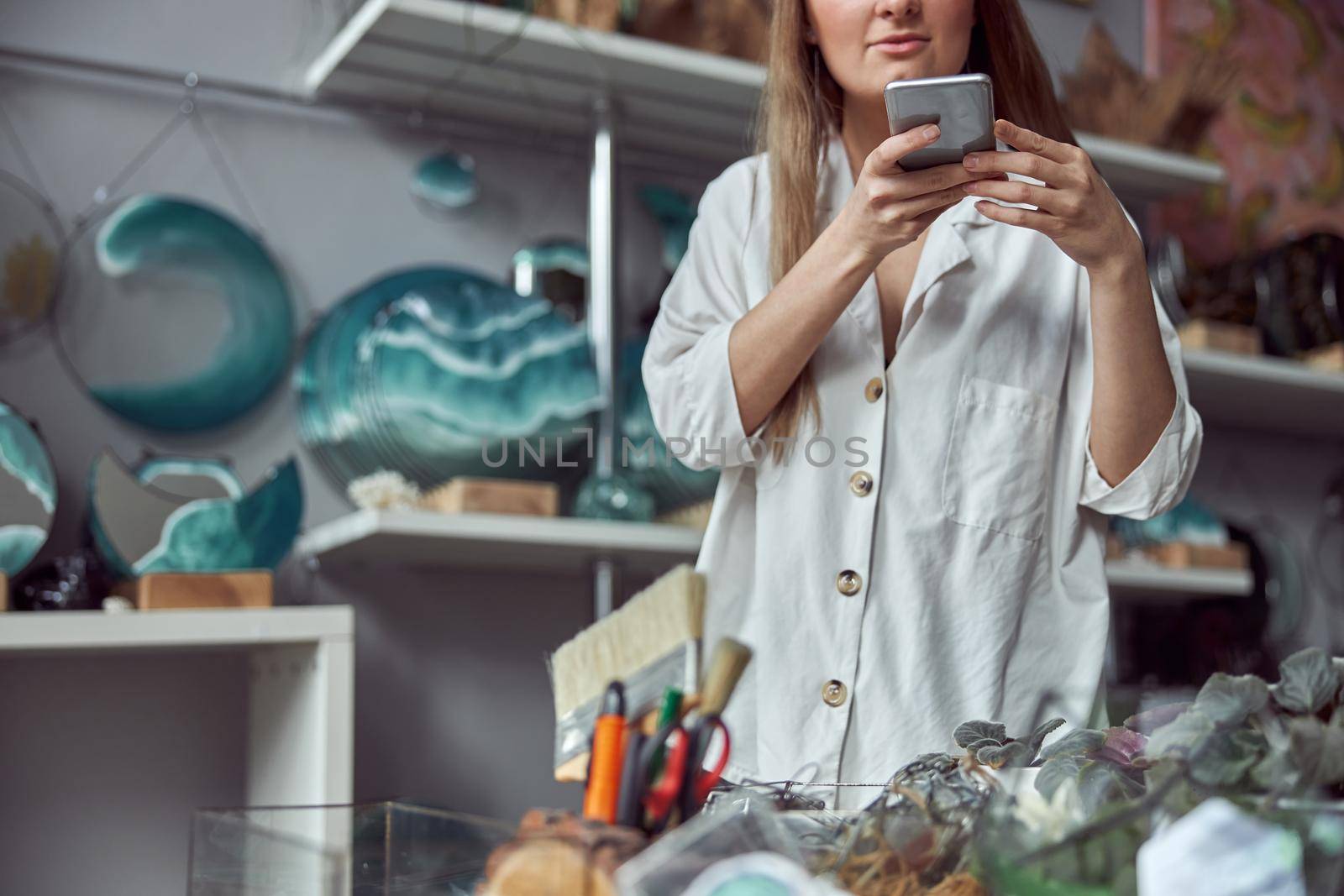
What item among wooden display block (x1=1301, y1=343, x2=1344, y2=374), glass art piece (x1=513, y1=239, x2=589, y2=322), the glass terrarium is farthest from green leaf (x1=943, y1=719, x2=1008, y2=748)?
wooden display block (x1=1301, y1=343, x2=1344, y2=374)

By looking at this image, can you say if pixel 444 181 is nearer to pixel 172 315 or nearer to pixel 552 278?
pixel 552 278

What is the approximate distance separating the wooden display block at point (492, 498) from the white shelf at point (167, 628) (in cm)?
20

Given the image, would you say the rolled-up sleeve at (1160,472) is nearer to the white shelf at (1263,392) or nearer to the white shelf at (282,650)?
the white shelf at (282,650)

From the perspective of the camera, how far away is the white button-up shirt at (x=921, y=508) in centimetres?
96

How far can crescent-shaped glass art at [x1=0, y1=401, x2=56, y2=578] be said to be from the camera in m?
1.39

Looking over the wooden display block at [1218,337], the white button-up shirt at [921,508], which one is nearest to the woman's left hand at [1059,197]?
the white button-up shirt at [921,508]

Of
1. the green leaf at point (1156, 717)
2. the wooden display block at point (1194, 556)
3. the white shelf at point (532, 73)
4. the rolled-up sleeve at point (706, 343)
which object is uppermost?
the white shelf at point (532, 73)

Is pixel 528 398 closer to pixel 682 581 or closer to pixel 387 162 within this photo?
pixel 387 162

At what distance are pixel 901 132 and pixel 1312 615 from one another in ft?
7.17

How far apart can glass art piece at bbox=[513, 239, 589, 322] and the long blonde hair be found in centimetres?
82

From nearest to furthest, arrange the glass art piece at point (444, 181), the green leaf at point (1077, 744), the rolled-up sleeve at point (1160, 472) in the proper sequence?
the green leaf at point (1077, 744)
the rolled-up sleeve at point (1160, 472)
the glass art piece at point (444, 181)

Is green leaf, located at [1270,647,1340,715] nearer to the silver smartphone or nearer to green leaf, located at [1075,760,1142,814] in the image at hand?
green leaf, located at [1075,760,1142,814]

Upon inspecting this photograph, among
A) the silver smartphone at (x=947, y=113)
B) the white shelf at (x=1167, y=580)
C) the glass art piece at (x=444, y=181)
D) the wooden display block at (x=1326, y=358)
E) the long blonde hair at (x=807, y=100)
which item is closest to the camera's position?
the silver smartphone at (x=947, y=113)

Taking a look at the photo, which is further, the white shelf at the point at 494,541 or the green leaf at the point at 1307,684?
the white shelf at the point at 494,541
